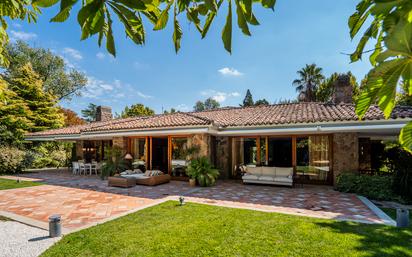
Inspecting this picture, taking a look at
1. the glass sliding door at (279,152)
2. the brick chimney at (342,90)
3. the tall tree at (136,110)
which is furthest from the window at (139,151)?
the tall tree at (136,110)

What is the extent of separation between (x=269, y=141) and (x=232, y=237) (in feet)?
32.7

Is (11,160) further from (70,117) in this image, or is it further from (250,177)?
(70,117)

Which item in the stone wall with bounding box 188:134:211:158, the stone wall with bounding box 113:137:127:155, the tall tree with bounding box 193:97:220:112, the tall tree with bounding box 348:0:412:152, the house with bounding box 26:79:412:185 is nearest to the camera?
the tall tree with bounding box 348:0:412:152

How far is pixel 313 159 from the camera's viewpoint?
537 inches

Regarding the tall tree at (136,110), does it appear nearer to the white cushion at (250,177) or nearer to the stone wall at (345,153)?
the white cushion at (250,177)

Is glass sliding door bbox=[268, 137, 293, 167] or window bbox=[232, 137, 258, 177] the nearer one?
glass sliding door bbox=[268, 137, 293, 167]

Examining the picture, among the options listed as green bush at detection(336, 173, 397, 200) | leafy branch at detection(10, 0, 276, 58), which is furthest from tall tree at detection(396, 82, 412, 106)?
green bush at detection(336, 173, 397, 200)

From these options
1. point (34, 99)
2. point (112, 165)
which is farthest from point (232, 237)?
point (34, 99)

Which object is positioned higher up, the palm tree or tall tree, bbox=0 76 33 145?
the palm tree

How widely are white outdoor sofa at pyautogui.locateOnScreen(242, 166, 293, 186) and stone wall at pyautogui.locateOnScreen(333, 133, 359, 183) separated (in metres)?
2.50

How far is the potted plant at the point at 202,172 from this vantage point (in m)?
12.6

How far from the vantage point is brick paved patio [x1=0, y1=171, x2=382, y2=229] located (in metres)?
7.59

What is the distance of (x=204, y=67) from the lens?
51.2 feet

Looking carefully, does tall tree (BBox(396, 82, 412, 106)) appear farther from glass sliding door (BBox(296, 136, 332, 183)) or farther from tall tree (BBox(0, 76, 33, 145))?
tall tree (BBox(0, 76, 33, 145))
